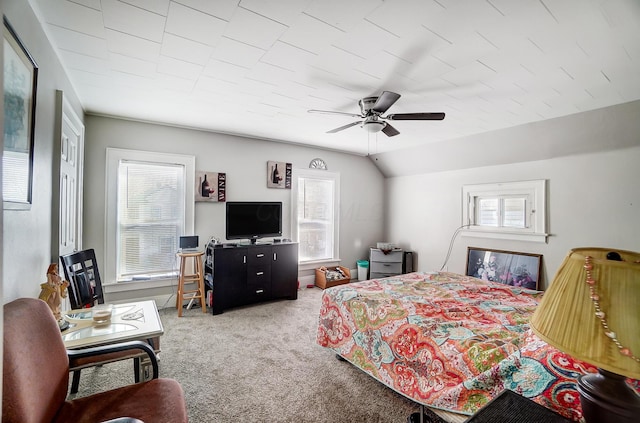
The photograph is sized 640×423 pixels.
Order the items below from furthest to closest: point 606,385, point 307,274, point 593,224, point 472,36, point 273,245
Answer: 1. point 307,274
2. point 273,245
3. point 593,224
4. point 472,36
5. point 606,385

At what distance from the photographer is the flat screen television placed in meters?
4.18

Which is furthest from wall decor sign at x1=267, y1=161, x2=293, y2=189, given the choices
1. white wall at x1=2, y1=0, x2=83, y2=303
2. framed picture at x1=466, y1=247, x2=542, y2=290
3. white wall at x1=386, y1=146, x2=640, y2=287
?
framed picture at x1=466, y1=247, x2=542, y2=290

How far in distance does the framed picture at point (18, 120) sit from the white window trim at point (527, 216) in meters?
5.13

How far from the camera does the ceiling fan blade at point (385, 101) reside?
2.28 metres

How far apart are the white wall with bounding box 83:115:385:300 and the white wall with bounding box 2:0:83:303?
143cm

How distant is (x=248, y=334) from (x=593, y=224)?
14.3ft

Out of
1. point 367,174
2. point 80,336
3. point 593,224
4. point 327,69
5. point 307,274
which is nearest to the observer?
point 80,336

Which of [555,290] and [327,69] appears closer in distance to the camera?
[555,290]

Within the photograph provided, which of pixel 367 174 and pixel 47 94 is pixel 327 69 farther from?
pixel 367 174

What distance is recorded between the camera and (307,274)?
5.22 metres

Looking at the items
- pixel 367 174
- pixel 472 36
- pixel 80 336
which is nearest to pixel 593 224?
pixel 472 36

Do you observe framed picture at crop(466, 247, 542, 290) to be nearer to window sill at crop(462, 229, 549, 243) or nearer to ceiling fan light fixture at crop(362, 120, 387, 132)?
window sill at crop(462, 229, 549, 243)

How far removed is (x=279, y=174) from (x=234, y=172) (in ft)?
2.46

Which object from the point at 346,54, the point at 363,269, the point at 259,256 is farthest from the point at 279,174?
the point at 346,54
